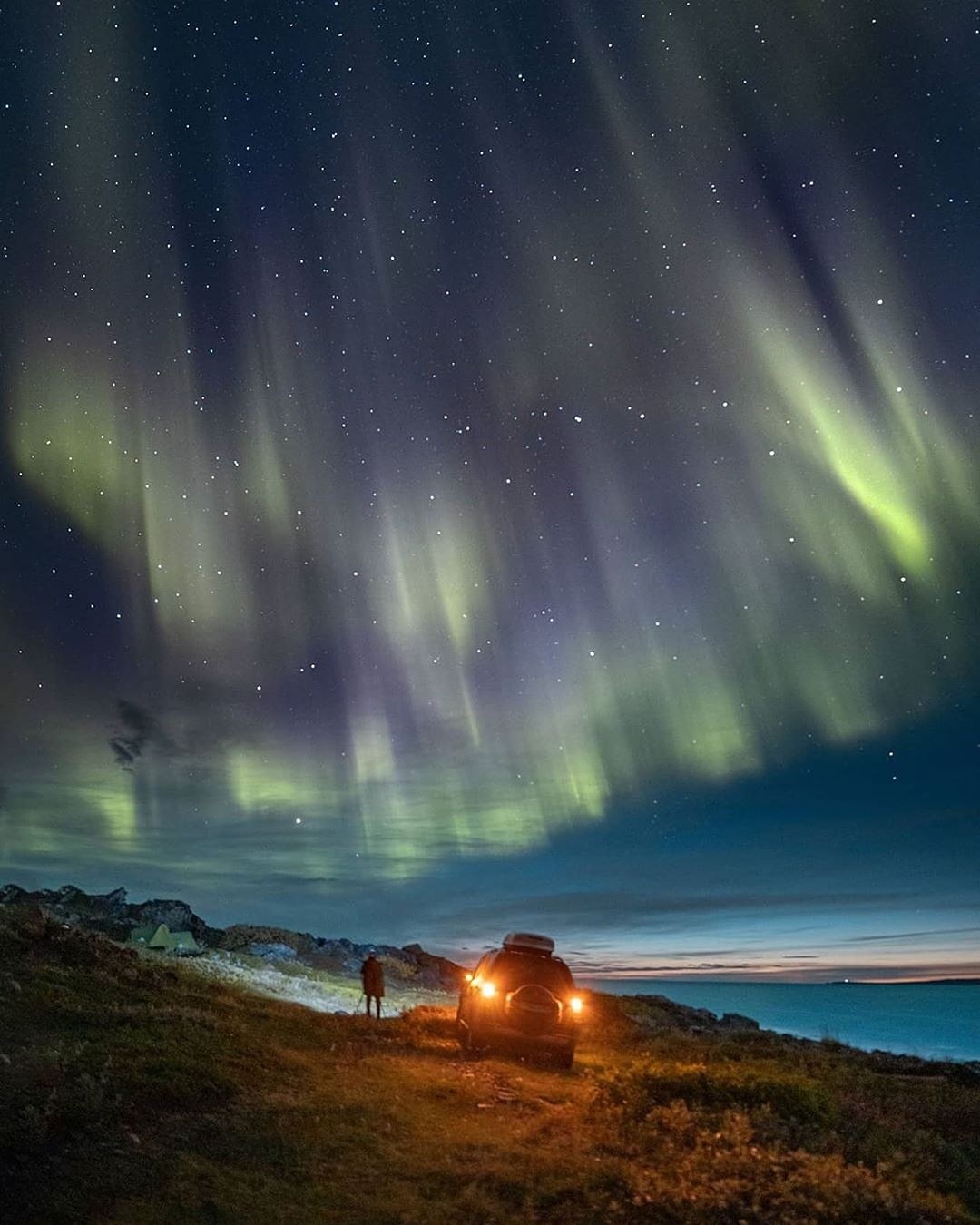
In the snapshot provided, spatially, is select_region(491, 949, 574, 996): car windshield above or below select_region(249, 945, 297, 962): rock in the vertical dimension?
above

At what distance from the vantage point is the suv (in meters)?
17.9

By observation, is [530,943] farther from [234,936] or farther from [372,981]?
[234,936]

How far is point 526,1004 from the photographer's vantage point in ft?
59.0

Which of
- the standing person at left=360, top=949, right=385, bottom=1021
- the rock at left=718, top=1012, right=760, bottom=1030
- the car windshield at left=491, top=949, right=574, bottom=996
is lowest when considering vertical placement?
the rock at left=718, top=1012, right=760, bottom=1030

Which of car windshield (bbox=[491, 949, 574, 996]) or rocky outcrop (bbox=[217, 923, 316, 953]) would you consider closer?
car windshield (bbox=[491, 949, 574, 996])

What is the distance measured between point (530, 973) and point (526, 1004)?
0.61 m

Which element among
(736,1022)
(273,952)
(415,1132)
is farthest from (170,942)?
(415,1132)

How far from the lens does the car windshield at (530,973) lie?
1823 cm

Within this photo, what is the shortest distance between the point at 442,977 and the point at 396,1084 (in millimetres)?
50997

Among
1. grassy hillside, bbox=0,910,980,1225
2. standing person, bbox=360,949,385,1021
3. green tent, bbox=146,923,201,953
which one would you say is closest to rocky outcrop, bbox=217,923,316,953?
green tent, bbox=146,923,201,953

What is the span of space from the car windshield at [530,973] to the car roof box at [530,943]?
0.21m

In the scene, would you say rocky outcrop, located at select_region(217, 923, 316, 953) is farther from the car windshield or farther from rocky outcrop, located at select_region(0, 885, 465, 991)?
the car windshield

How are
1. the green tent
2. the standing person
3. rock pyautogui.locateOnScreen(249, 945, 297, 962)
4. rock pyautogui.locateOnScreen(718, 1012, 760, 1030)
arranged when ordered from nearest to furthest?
the standing person
rock pyautogui.locateOnScreen(718, 1012, 760, 1030)
the green tent
rock pyautogui.locateOnScreen(249, 945, 297, 962)

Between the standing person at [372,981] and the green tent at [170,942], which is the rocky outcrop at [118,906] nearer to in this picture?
the green tent at [170,942]
